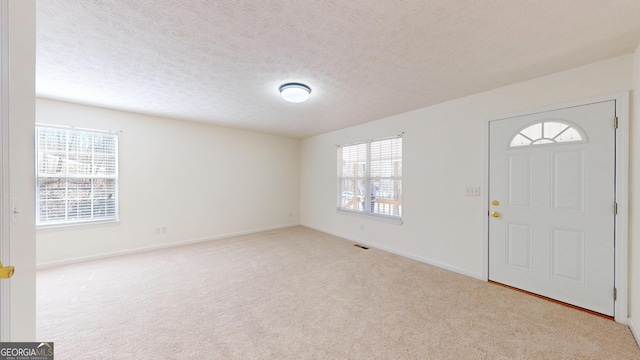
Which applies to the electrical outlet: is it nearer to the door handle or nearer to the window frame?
the window frame

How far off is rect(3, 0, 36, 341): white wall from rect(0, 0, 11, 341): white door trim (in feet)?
0.12

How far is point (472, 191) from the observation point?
123 inches

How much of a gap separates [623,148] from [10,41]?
4323mm

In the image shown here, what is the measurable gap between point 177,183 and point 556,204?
5.72 metres

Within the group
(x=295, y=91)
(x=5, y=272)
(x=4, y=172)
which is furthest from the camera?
(x=295, y=91)

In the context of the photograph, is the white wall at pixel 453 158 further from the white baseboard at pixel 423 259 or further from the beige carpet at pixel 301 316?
the beige carpet at pixel 301 316

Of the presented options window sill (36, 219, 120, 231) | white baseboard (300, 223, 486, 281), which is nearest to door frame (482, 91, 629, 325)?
white baseboard (300, 223, 486, 281)

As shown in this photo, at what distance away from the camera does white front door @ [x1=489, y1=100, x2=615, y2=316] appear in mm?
2234

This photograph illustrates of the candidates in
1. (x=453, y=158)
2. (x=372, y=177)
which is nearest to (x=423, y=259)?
(x=453, y=158)

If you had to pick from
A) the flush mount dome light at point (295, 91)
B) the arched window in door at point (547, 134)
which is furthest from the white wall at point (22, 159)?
the arched window in door at point (547, 134)

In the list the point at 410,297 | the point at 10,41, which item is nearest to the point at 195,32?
the point at 10,41

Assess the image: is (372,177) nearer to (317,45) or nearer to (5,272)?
(317,45)

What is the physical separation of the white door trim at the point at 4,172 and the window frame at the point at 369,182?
4.08 metres

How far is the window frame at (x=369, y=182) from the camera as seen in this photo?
4168 mm
